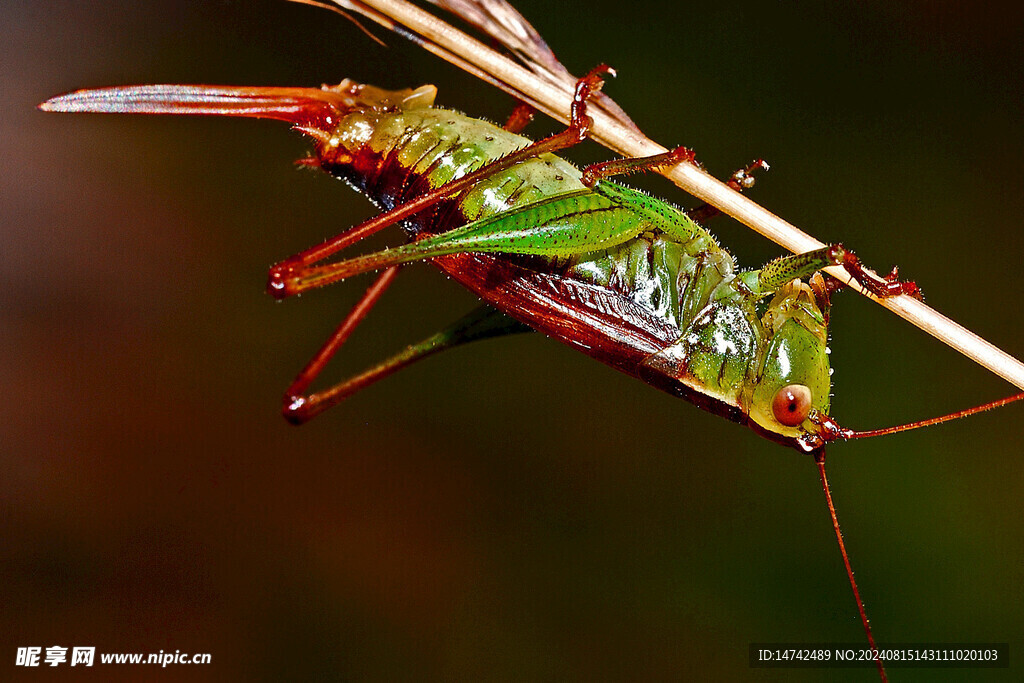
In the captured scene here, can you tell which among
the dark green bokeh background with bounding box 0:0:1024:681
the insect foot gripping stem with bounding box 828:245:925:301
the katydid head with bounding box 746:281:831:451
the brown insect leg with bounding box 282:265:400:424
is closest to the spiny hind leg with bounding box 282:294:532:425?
the brown insect leg with bounding box 282:265:400:424

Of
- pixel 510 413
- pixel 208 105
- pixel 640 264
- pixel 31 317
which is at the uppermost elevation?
pixel 31 317

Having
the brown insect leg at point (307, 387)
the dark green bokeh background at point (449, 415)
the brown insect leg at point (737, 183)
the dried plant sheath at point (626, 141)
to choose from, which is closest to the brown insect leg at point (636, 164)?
the dried plant sheath at point (626, 141)

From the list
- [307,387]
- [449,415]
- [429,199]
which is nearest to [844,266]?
[429,199]

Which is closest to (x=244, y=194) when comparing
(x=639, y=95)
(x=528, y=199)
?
(x=639, y=95)

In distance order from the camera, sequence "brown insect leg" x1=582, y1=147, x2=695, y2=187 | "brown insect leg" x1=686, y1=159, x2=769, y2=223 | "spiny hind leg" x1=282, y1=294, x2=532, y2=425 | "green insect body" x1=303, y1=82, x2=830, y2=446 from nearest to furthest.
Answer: "brown insect leg" x1=582, y1=147, x2=695, y2=187 → "green insect body" x1=303, y1=82, x2=830, y2=446 → "brown insect leg" x1=686, y1=159, x2=769, y2=223 → "spiny hind leg" x1=282, y1=294, x2=532, y2=425

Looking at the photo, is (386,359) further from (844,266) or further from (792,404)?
(844,266)

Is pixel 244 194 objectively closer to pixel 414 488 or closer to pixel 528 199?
pixel 414 488

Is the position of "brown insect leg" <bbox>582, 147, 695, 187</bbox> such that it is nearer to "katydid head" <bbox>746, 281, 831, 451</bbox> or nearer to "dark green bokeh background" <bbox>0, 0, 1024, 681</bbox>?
"katydid head" <bbox>746, 281, 831, 451</bbox>
